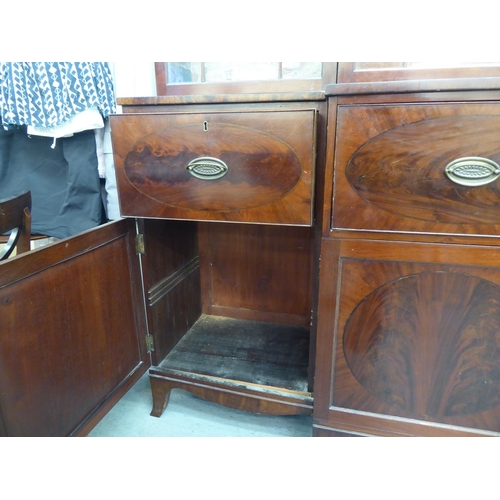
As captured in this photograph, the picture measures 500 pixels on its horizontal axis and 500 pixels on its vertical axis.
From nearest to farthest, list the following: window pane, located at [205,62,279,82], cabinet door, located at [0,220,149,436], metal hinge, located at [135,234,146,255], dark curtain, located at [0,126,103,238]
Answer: cabinet door, located at [0,220,149,436] → metal hinge, located at [135,234,146,255] → window pane, located at [205,62,279,82] → dark curtain, located at [0,126,103,238]

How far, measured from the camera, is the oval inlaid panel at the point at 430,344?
26.7 inches

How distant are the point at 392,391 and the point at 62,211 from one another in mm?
1122

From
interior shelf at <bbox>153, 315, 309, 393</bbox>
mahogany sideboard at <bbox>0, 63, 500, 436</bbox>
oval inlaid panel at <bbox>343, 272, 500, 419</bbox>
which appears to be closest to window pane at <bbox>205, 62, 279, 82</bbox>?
mahogany sideboard at <bbox>0, 63, 500, 436</bbox>

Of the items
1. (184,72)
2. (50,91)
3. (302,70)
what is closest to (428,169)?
(302,70)

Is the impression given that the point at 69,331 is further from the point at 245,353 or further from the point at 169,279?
the point at 245,353

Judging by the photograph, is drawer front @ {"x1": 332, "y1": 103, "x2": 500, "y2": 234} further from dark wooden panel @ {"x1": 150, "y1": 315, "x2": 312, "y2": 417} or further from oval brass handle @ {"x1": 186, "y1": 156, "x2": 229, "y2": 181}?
dark wooden panel @ {"x1": 150, "y1": 315, "x2": 312, "y2": 417}

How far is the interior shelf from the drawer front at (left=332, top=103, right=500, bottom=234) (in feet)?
1.64

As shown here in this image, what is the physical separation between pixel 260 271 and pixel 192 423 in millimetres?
528

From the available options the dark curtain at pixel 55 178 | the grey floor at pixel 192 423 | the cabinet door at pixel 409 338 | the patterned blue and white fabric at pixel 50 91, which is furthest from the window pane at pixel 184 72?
the grey floor at pixel 192 423

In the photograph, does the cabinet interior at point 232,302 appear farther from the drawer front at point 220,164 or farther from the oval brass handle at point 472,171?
the oval brass handle at point 472,171

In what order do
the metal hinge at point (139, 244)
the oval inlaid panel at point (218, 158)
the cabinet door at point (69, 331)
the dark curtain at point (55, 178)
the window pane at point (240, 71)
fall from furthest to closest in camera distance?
1. the dark curtain at point (55, 178)
2. the window pane at point (240, 71)
3. the metal hinge at point (139, 244)
4. the oval inlaid panel at point (218, 158)
5. the cabinet door at point (69, 331)

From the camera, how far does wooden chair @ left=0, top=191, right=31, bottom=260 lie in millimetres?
714

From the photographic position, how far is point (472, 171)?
23.7 inches

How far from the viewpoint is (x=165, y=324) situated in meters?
1.05
